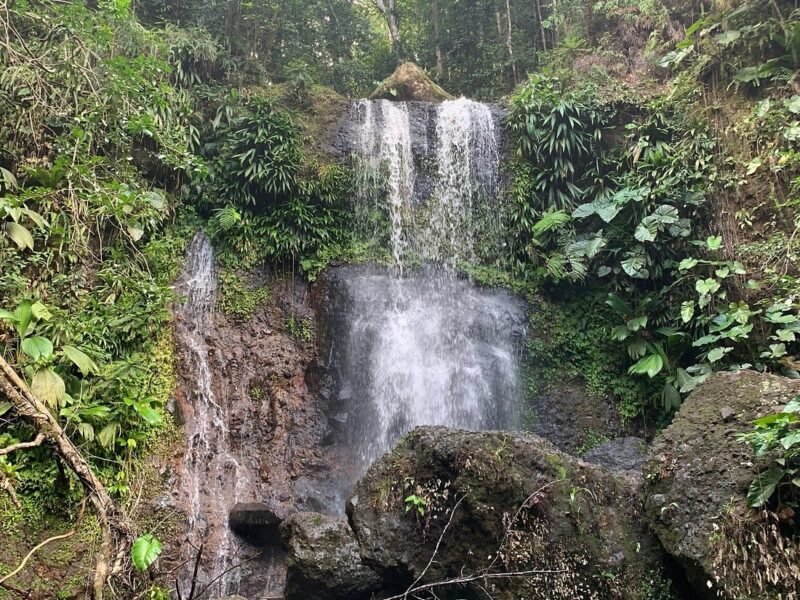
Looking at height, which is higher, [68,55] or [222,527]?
[68,55]

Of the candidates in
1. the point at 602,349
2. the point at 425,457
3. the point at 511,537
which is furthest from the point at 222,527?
the point at 602,349

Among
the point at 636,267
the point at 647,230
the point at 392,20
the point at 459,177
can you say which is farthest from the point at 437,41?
the point at 636,267

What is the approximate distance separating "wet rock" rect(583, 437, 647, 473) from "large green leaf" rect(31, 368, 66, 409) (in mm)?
5708

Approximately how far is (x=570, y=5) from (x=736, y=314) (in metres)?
8.44

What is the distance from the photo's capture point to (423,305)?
8.34 metres

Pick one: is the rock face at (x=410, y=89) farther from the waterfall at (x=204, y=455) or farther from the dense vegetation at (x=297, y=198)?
the waterfall at (x=204, y=455)

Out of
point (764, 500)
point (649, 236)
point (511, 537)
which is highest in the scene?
point (649, 236)

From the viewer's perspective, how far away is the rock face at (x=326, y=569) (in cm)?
478

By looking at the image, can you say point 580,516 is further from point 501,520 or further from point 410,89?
point 410,89

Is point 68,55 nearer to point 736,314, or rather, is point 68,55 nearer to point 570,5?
point 736,314

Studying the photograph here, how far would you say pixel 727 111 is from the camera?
772cm

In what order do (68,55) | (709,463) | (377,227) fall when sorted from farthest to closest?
(377,227), (68,55), (709,463)

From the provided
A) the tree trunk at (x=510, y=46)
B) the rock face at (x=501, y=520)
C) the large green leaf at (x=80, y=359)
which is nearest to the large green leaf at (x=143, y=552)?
the rock face at (x=501, y=520)

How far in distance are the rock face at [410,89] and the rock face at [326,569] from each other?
28.4 feet
